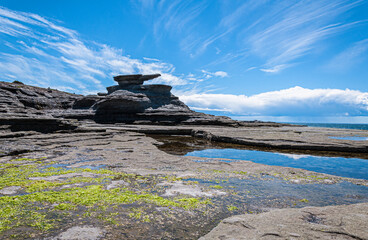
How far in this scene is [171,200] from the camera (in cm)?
449

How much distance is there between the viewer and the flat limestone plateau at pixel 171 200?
10.3ft

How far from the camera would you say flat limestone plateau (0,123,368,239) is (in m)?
3.12

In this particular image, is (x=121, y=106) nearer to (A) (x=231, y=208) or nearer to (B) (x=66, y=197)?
(B) (x=66, y=197)

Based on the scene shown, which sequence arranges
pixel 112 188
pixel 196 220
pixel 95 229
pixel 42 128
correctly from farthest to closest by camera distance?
pixel 42 128 → pixel 112 188 → pixel 196 220 → pixel 95 229

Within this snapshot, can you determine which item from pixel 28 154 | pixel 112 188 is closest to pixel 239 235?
pixel 112 188

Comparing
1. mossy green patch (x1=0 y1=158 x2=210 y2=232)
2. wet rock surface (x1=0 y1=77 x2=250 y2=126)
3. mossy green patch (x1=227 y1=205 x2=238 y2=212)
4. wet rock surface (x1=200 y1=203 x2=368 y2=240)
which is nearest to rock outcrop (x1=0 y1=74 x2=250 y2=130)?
wet rock surface (x1=0 y1=77 x2=250 y2=126)

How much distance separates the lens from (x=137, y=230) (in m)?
3.26

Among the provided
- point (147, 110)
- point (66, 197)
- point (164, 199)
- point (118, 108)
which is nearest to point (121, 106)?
point (118, 108)

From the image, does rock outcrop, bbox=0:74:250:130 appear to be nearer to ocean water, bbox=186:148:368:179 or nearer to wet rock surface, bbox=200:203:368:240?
ocean water, bbox=186:148:368:179

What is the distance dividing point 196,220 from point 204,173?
3.23m

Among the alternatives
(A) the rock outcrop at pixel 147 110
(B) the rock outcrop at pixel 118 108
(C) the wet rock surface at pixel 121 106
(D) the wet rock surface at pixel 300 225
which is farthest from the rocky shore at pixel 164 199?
(A) the rock outcrop at pixel 147 110

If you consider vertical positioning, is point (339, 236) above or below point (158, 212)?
above

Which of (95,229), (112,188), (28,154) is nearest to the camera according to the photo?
(95,229)

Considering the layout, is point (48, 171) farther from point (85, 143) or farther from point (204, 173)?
point (85, 143)
